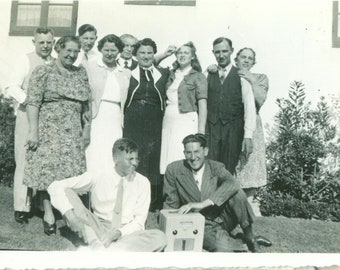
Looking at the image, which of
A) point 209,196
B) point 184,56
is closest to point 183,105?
point 184,56

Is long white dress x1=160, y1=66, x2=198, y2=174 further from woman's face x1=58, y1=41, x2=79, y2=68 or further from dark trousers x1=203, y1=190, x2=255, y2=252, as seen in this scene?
woman's face x1=58, y1=41, x2=79, y2=68

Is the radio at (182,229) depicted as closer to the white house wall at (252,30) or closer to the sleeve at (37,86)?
the white house wall at (252,30)

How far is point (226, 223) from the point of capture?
3504 mm

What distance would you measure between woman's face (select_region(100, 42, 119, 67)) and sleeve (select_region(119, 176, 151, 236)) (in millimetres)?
932

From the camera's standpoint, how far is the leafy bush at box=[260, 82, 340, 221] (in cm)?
377

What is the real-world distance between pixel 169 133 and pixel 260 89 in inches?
31.2

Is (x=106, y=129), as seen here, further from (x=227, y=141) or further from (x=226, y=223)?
(x=226, y=223)

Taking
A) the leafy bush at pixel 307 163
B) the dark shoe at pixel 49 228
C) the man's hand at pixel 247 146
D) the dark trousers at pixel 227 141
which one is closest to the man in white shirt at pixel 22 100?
the dark shoe at pixel 49 228

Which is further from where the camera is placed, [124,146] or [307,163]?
[307,163]

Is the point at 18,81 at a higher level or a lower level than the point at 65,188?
higher

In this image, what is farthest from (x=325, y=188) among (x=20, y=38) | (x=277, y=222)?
(x=20, y=38)

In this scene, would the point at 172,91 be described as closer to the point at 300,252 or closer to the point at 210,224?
the point at 210,224

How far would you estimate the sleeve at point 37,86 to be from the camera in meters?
3.48

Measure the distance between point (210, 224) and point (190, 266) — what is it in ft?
1.14
